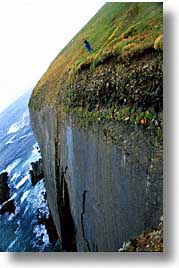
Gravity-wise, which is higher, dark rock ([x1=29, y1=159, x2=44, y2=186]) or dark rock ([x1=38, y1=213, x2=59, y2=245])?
dark rock ([x1=29, y1=159, x2=44, y2=186])

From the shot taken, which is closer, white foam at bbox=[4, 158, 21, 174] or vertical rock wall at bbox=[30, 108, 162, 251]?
vertical rock wall at bbox=[30, 108, 162, 251]

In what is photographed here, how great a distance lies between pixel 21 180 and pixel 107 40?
2.36 feet

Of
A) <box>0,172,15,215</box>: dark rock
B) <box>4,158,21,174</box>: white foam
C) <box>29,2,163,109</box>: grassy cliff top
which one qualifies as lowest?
<box>0,172,15,215</box>: dark rock

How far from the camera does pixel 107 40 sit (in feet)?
8.28

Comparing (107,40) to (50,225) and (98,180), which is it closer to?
(98,180)

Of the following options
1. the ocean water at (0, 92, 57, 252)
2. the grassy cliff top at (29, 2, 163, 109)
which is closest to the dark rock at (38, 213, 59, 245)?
the ocean water at (0, 92, 57, 252)

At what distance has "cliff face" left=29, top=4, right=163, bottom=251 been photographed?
242cm

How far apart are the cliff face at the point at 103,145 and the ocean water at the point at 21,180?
0.05m

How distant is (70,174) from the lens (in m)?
2.57

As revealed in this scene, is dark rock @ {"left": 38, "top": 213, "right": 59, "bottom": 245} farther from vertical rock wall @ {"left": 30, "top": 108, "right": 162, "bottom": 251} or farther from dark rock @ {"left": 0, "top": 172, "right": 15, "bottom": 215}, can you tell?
dark rock @ {"left": 0, "top": 172, "right": 15, "bottom": 215}

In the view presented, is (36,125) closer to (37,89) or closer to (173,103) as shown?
(37,89)

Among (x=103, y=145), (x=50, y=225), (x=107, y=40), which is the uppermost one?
(x=107, y=40)

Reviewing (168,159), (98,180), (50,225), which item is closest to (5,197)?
(50,225)

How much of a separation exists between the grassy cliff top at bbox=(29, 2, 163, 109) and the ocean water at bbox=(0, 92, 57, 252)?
10 cm
